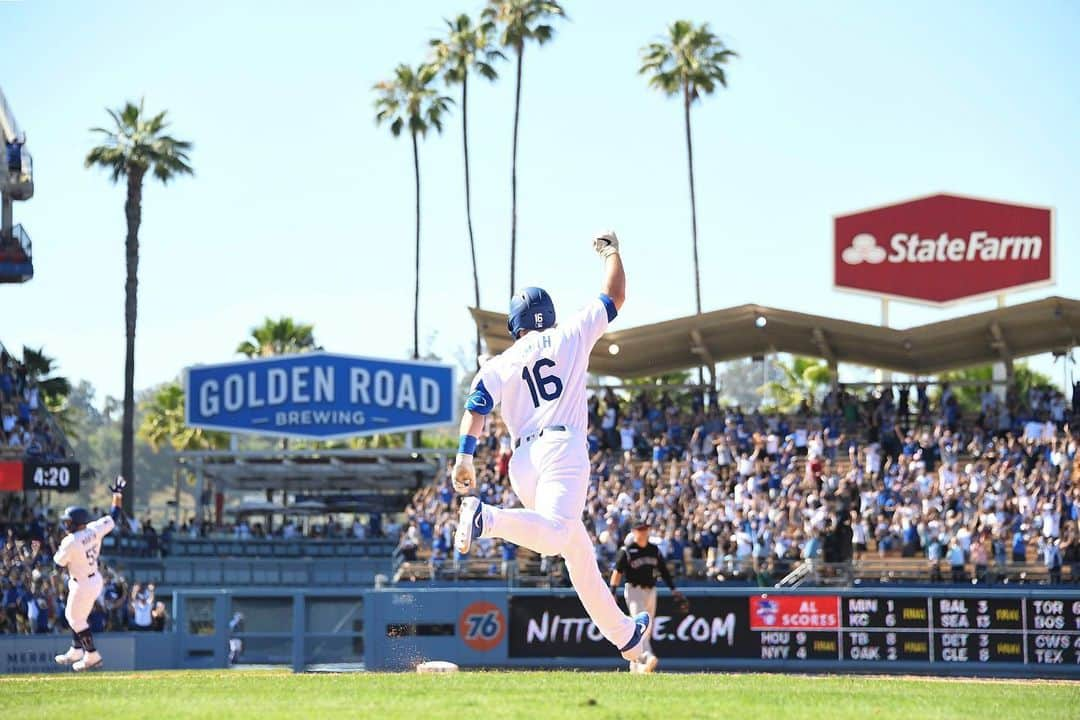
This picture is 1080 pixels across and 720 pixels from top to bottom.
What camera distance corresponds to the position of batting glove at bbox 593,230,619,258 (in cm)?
1102

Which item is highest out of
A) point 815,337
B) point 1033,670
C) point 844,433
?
point 815,337

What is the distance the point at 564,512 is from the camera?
10.4 meters

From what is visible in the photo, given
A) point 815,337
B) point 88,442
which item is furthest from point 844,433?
point 88,442

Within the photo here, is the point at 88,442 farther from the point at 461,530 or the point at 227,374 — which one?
the point at 461,530

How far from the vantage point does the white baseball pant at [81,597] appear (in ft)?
63.4

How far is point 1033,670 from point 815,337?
1296 cm

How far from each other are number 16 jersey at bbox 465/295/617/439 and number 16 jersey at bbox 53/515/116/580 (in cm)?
984

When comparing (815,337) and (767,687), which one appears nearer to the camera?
(767,687)

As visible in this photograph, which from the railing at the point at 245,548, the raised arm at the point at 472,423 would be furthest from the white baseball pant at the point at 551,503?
the railing at the point at 245,548

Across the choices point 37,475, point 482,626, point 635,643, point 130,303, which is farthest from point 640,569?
point 130,303

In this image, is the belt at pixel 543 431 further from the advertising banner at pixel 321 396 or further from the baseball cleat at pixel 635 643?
the advertising banner at pixel 321 396

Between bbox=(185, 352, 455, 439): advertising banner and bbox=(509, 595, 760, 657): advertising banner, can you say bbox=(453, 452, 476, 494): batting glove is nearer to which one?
bbox=(509, 595, 760, 657): advertising banner

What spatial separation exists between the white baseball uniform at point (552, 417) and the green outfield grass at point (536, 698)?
3.60 ft

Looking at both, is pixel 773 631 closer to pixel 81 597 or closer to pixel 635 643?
pixel 81 597
